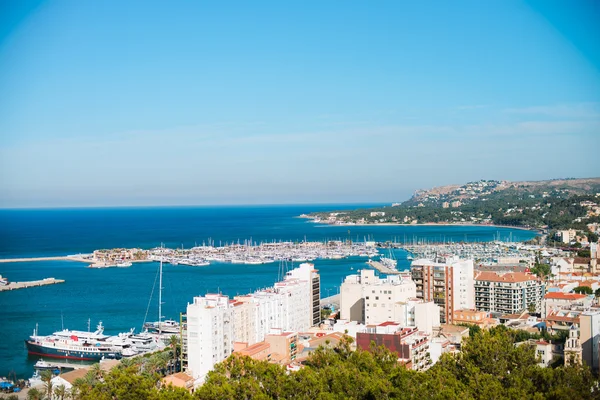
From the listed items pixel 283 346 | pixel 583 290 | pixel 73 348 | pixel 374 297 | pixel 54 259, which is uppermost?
pixel 374 297

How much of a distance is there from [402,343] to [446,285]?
21.2 feet

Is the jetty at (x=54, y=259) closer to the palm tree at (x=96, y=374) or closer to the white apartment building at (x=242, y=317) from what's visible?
the white apartment building at (x=242, y=317)

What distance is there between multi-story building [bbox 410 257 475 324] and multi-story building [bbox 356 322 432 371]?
539cm

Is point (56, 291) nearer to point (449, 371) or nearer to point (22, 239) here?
point (449, 371)

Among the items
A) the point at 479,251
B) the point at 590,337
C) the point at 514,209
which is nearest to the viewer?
the point at 590,337

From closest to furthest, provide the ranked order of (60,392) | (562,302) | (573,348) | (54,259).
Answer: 1. (60,392)
2. (573,348)
3. (562,302)
4. (54,259)

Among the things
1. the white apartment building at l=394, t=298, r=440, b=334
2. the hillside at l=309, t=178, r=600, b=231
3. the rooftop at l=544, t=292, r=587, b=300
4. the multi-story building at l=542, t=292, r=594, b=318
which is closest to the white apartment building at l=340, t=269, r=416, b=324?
the white apartment building at l=394, t=298, r=440, b=334

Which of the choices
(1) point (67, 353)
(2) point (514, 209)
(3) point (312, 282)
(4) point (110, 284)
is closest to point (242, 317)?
(3) point (312, 282)

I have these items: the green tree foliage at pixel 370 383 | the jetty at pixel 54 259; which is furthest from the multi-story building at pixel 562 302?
the jetty at pixel 54 259

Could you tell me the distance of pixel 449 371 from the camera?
11.0 m

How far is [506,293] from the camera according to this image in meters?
20.2

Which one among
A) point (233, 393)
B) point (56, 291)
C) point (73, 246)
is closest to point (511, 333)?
point (233, 393)

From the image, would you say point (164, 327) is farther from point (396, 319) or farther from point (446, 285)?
point (446, 285)

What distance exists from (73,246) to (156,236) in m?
10.7
